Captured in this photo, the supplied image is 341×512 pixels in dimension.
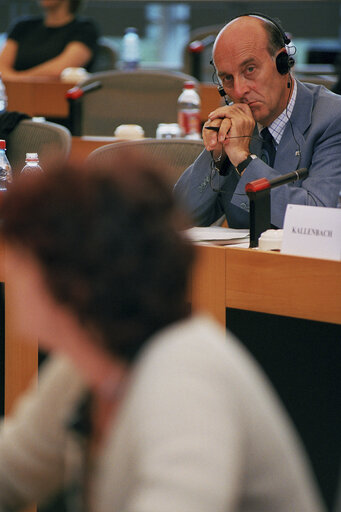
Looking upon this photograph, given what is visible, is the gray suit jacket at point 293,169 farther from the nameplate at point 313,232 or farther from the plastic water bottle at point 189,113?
the plastic water bottle at point 189,113

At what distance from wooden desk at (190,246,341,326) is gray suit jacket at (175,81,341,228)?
0.36 m

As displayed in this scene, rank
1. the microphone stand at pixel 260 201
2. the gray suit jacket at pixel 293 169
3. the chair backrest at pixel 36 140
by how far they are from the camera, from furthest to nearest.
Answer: the chair backrest at pixel 36 140
the gray suit jacket at pixel 293 169
the microphone stand at pixel 260 201

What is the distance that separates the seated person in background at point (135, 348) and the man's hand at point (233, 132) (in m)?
1.38

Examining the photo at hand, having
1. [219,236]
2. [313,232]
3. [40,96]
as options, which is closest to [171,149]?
[219,236]

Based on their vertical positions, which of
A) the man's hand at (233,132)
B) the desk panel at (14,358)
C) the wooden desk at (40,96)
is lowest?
the desk panel at (14,358)

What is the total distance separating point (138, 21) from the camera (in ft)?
23.4

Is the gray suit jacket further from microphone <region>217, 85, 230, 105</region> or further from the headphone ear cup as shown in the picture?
microphone <region>217, 85, 230, 105</region>

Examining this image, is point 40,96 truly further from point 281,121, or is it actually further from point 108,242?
point 108,242

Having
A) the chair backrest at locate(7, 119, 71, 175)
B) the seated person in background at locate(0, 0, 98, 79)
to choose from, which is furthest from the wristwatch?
the seated person in background at locate(0, 0, 98, 79)

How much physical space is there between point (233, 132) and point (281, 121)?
0.51 feet

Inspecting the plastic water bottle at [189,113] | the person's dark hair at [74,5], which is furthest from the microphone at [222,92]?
the person's dark hair at [74,5]

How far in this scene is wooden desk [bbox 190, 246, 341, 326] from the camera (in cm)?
160

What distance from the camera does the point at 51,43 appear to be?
5.04 m

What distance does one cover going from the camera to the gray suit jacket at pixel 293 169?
2107 millimetres
